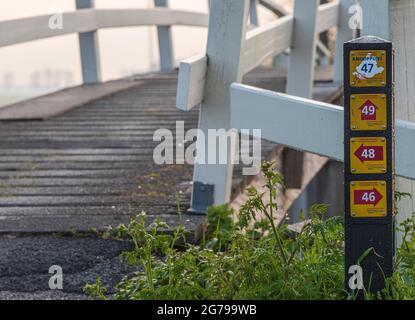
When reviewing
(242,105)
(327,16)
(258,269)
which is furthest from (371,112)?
(327,16)

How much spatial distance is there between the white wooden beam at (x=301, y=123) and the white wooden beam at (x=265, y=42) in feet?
2.66

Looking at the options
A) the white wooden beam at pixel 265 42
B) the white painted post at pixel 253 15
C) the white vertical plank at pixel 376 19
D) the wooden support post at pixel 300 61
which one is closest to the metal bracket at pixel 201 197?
the white wooden beam at pixel 265 42

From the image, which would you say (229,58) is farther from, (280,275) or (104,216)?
(280,275)

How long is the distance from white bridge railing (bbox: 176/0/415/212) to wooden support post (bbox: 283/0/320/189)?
0.63 meters

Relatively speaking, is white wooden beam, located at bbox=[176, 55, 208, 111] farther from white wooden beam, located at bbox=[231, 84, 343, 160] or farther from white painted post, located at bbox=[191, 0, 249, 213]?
white wooden beam, located at bbox=[231, 84, 343, 160]

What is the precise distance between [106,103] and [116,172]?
3682mm

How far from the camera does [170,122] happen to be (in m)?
8.77

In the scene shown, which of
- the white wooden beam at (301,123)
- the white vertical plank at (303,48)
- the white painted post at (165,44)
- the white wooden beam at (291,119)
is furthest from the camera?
the white painted post at (165,44)

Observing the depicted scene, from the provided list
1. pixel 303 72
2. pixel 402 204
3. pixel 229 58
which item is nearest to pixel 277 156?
pixel 303 72

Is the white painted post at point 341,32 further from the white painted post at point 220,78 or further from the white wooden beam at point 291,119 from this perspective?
the white wooden beam at point 291,119

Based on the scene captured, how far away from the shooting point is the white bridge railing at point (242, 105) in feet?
14.5

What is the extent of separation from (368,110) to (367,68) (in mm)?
135

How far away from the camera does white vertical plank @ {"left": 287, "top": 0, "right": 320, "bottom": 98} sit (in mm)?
8141

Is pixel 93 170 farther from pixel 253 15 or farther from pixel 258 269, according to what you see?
pixel 253 15
